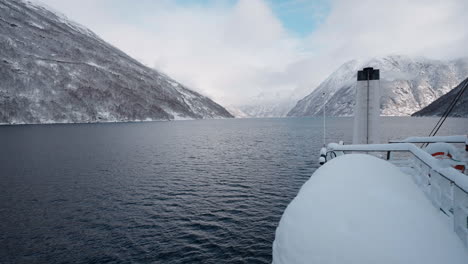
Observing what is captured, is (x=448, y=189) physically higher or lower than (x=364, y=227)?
higher

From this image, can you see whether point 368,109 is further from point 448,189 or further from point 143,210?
point 143,210

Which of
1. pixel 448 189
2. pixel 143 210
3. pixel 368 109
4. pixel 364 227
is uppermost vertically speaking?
pixel 368 109

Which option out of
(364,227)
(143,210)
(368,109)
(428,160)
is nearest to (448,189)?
(428,160)

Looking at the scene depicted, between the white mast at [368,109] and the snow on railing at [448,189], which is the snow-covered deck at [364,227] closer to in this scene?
the snow on railing at [448,189]

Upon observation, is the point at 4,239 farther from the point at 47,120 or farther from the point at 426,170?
the point at 47,120

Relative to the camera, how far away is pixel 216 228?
1633 centimetres

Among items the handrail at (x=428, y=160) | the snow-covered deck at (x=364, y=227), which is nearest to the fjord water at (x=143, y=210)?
the handrail at (x=428, y=160)

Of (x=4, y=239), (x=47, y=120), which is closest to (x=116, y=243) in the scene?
(x=4, y=239)

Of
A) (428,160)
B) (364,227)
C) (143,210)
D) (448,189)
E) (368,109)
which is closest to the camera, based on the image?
(364,227)

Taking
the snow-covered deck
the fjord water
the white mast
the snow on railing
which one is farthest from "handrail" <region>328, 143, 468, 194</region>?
the fjord water

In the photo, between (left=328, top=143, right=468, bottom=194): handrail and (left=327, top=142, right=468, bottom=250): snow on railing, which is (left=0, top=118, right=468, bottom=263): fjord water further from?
(left=327, top=142, right=468, bottom=250): snow on railing

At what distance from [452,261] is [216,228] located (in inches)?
547

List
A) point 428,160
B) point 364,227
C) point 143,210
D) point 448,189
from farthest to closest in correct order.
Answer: point 143,210
point 428,160
point 448,189
point 364,227

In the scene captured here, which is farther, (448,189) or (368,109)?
(368,109)
